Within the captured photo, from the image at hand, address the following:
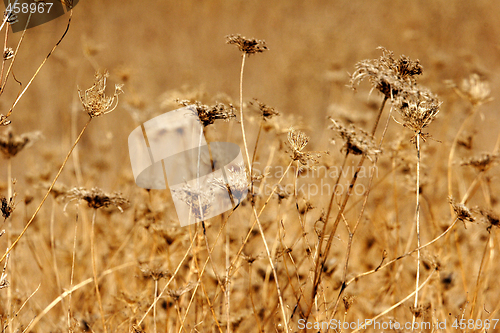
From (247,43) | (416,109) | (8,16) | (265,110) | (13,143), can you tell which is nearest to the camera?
(8,16)

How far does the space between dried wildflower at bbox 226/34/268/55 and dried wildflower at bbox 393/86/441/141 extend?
2.33 feet

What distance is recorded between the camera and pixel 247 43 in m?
1.61

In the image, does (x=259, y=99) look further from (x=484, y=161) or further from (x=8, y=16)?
(x=8, y=16)

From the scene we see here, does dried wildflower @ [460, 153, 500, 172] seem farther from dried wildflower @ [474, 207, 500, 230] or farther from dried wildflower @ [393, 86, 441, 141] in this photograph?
dried wildflower @ [393, 86, 441, 141]

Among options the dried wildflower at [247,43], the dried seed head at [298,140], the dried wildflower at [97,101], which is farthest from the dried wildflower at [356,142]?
the dried wildflower at [97,101]

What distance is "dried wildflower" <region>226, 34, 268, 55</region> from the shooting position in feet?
5.17

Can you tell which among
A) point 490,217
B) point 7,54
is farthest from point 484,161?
point 7,54

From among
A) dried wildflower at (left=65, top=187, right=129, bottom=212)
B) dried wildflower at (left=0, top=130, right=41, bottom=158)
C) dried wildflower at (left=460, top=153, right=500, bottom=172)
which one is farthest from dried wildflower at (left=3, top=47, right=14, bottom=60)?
dried wildflower at (left=460, top=153, right=500, bottom=172)

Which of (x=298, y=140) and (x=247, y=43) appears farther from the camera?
(x=247, y=43)

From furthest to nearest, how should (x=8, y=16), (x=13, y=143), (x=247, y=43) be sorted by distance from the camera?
(x=13, y=143) < (x=247, y=43) < (x=8, y=16)

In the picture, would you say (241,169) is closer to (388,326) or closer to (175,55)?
(388,326)

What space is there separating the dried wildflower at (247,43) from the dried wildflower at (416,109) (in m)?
0.71

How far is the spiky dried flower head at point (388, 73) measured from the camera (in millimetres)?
1294

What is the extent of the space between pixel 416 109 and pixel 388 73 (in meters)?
0.21
